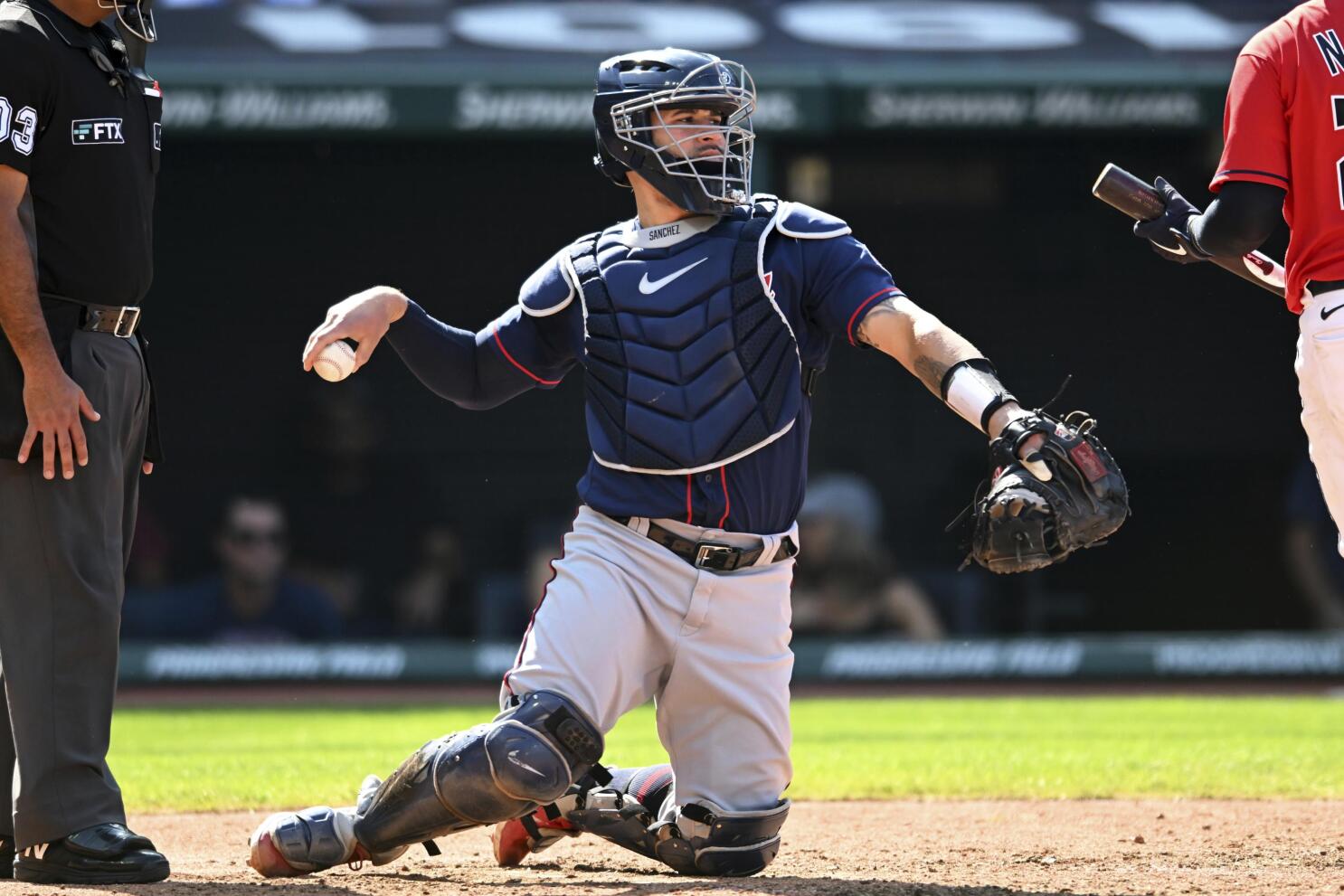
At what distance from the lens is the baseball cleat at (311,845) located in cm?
353

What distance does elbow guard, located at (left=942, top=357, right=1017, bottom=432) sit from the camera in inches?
126

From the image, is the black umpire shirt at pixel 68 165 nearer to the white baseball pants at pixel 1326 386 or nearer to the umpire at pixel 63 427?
the umpire at pixel 63 427

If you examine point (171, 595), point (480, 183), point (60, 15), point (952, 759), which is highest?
point (60, 15)

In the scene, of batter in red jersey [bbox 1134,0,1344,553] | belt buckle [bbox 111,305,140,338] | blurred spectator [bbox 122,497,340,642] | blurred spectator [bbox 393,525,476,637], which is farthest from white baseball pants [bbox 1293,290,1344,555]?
blurred spectator [bbox 122,497,340,642]

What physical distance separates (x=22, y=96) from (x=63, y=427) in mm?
663

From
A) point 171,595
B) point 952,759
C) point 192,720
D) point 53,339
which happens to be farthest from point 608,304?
point 171,595

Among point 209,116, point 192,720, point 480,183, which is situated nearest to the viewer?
point 192,720

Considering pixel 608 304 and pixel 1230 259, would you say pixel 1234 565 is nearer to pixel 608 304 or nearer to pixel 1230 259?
pixel 1230 259

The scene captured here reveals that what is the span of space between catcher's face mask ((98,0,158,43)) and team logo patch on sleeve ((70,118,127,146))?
25 centimetres

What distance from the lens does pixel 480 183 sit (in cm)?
1059

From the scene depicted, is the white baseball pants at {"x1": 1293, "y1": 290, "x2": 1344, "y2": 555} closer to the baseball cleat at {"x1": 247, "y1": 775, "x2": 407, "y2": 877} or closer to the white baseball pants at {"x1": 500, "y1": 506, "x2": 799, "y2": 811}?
the white baseball pants at {"x1": 500, "y1": 506, "x2": 799, "y2": 811}

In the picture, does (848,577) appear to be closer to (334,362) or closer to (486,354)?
(486,354)

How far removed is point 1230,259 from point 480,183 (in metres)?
7.12

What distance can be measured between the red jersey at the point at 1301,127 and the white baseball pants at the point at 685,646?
1305 millimetres
